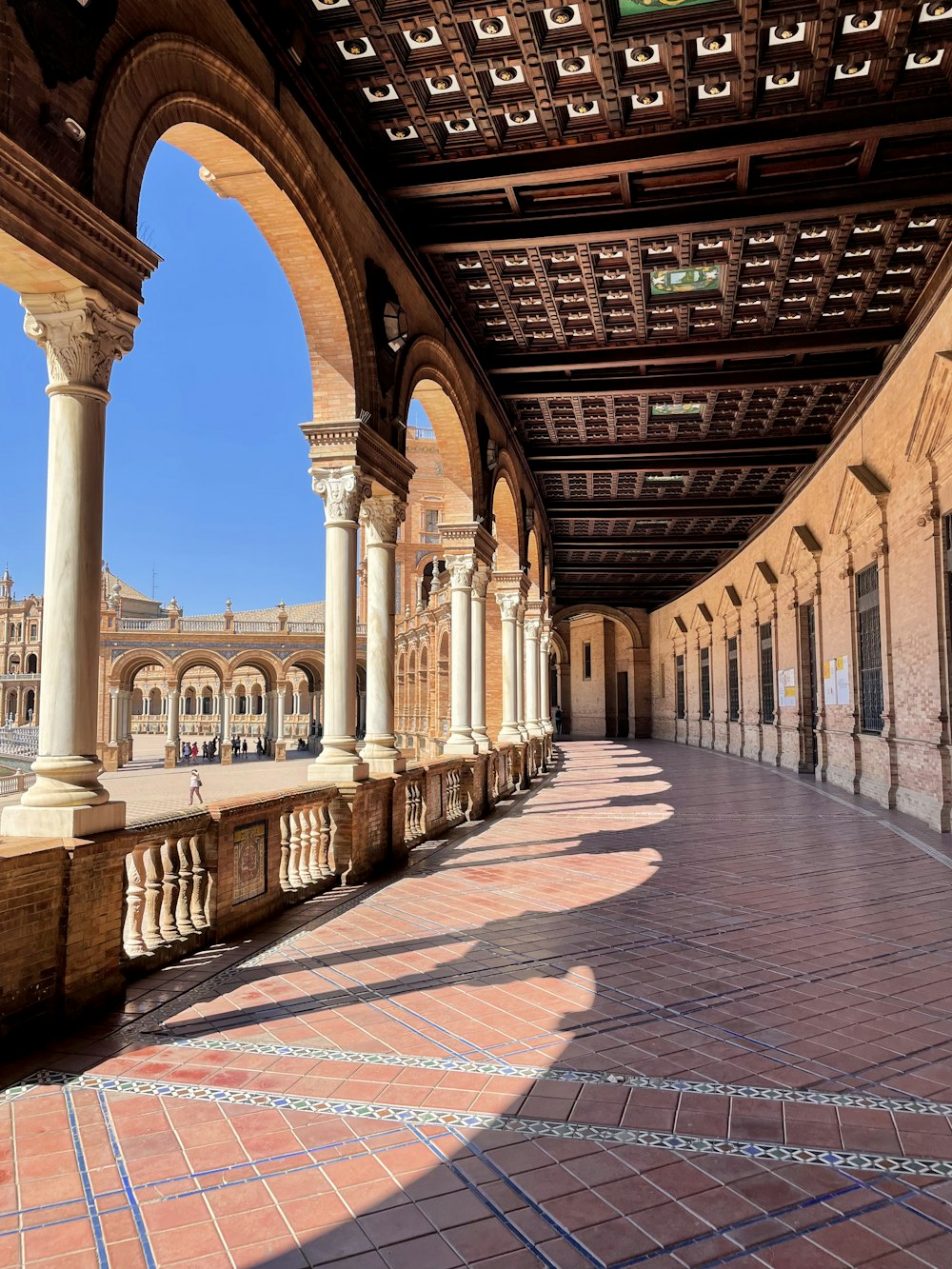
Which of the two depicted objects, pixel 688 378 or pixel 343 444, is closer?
pixel 343 444

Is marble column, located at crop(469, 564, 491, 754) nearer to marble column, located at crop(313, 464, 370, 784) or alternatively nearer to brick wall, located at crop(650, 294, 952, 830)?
marble column, located at crop(313, 464, 370, 784)

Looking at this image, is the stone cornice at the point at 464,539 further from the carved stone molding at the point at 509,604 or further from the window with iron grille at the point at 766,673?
the window with iron grille at the point at 766,673

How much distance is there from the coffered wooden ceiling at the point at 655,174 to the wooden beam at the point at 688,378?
32mm

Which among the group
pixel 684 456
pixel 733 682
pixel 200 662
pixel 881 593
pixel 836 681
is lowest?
pixel 836 681

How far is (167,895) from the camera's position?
543 centimetres

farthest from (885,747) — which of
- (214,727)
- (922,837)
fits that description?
(214,727)

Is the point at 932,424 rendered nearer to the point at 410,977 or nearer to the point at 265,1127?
the point at 410,977

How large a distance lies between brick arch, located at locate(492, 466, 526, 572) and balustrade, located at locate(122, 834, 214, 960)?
11.5 m

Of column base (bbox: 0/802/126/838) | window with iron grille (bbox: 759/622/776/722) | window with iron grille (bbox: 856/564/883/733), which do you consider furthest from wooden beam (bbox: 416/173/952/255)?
window with iron grille (bbox: 759/622/776/722)

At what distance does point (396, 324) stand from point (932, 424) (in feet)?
22.0

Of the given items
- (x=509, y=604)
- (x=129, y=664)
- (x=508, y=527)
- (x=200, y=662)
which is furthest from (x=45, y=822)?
(x=200, y=662)

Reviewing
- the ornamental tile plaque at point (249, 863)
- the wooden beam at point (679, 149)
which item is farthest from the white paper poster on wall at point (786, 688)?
the ornamental tile plaque at point (249, 863)

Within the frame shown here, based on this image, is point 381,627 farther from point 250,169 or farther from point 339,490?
point 250,169

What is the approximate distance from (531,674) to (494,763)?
23.9 feet
